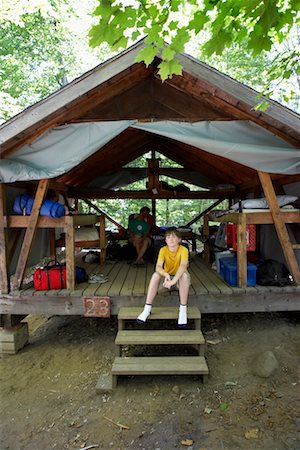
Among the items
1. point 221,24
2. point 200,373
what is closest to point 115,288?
point 200,373

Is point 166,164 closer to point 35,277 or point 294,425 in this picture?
point 35,277

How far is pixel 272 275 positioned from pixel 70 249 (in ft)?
9.64

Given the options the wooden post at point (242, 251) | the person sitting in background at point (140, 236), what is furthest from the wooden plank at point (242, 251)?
the person sitting in background at point (140, 236)

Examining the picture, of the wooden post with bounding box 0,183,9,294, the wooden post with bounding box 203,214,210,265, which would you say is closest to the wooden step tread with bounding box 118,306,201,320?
the wooden post with bounding box 0,183,9,294

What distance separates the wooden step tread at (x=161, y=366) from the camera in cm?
293

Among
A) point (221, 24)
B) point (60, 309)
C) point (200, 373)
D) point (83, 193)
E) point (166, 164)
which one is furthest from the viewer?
point (166, 164)

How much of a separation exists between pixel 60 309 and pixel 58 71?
14.0 meters

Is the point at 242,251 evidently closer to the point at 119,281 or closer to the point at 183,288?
the point at 183,288

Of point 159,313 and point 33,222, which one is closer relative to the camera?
point 159,313

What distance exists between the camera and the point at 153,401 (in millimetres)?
2846

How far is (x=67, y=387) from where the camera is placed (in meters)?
3.20

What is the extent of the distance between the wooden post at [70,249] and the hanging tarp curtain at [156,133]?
674mm

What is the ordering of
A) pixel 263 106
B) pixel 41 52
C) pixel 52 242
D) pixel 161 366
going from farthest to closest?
pixel 41 52 → pixel 52 242 → pixel 263 106 → pixel 161 366

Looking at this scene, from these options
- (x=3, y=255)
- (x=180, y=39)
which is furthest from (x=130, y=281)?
(x=180, y=39)
